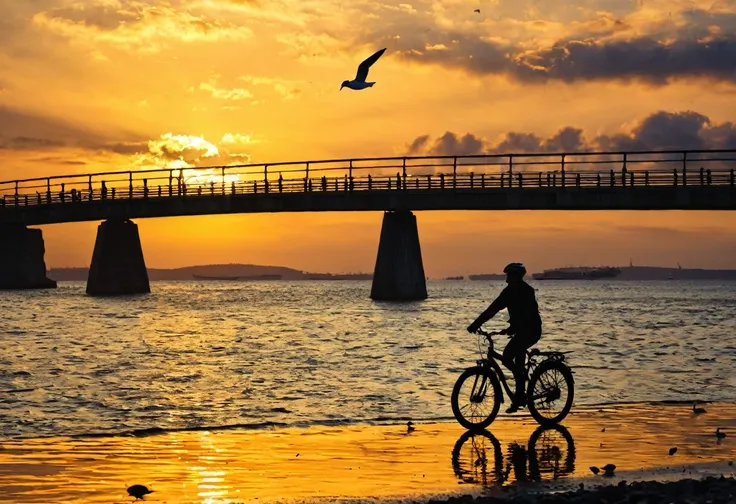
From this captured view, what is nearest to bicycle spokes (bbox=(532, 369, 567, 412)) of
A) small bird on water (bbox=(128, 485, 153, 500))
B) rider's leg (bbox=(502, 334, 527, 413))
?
rider's leg (bbox=(502, 334, 527, 413))

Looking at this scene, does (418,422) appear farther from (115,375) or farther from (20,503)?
(115,375)

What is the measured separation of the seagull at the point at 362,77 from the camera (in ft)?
87.0

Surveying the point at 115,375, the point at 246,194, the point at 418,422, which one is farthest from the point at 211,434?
the point at 246,194

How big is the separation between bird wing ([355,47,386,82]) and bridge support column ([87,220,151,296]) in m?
57.9

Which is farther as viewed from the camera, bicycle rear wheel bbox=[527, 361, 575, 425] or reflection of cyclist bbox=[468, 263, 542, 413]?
bicycle rear wheel bbox=[527, 361, 575, 425]

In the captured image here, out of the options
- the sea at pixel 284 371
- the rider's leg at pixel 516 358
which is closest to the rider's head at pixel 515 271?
the rider's leg at pixel 516 358

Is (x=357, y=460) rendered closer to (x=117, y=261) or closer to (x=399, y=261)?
(x=399, y=261)

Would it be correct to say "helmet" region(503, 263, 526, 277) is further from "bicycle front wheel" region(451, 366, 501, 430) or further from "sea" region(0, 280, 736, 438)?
"sea" region(0, 280, 736, 438)

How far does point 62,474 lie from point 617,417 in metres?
8.03

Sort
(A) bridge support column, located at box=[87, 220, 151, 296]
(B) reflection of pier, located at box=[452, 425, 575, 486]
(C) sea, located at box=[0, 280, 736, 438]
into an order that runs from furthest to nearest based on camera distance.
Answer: (A) bridge support column, located at box=[87, 220, 151, 296] < (C) sea, located at box=[0, 280, 736, 438] < (B) reflection of pier, located at box=[452, 425, 575, 486]

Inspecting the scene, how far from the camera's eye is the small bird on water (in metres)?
9.75

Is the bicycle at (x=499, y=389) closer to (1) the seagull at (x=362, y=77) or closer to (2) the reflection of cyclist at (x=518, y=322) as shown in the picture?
(2) the reflection of cyclist at (x=518, y=322)

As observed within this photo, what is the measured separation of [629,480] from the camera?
10195 millimetres

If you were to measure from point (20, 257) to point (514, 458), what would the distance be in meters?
89.8
